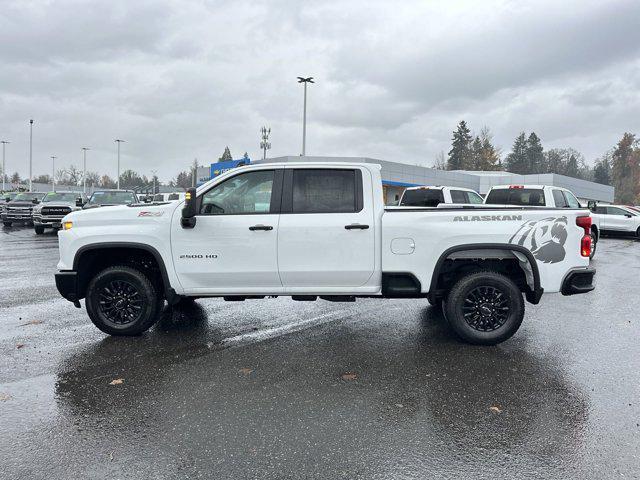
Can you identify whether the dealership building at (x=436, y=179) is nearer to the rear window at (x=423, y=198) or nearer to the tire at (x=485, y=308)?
the rear window at (x=423, y=198)

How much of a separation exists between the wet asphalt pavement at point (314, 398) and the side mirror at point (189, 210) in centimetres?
136

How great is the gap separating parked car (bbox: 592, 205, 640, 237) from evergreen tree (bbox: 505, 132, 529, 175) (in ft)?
310

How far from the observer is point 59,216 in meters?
19.7

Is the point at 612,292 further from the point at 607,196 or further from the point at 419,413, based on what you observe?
the point at 607,196

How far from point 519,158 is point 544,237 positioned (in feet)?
386

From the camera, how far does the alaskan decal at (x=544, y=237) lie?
A: 530cm

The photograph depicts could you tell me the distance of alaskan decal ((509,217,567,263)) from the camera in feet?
17.4

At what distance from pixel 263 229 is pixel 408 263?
165 centimetres

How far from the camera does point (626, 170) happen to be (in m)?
102

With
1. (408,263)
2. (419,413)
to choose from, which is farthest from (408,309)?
(419,413)

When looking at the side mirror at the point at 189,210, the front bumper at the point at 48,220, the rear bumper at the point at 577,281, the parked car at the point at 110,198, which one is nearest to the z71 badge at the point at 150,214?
the side mirror at the point at 189,210

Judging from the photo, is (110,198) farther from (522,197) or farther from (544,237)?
(544,237)

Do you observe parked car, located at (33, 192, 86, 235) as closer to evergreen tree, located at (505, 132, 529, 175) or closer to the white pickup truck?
the white pickup truck

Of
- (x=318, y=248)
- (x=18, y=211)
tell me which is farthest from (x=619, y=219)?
(x=18, y=211)
